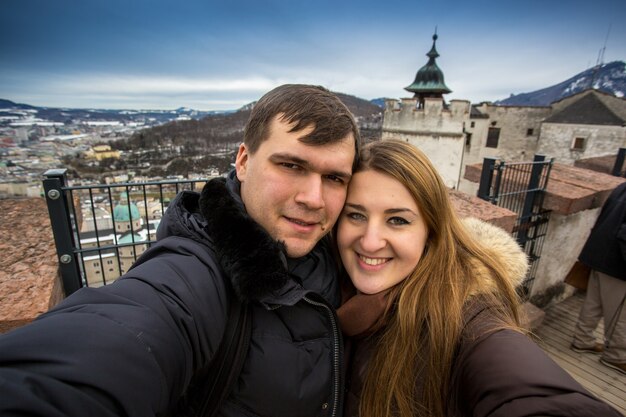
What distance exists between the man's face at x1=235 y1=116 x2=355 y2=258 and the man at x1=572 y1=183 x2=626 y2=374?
3617 mm

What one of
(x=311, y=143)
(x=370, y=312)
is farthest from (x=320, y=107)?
(x=370, y=312)

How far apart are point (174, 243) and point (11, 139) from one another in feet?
121

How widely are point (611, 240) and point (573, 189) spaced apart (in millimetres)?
814

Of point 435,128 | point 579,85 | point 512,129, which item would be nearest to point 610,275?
point 435,128

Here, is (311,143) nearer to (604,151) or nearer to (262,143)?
(262,143)

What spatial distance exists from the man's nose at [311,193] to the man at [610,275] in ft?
11.9

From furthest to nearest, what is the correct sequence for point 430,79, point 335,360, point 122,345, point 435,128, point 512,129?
point 512,129, point 430,79, point 435,128, point 335,360, point 122,345

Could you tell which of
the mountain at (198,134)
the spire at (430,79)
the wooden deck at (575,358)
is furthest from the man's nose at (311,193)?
the mountain at (198,134)

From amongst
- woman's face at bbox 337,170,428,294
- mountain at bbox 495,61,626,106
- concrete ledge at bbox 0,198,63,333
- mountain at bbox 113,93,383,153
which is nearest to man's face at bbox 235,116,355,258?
woman's face at bbox 337,170,428,294

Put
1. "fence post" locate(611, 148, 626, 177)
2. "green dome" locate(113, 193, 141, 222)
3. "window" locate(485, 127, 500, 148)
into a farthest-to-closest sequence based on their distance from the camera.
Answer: "window" locate(485, 127, 500, 148) → "fence post" locate(611, 148, 626, 177) → "green dome" locate(113, 193, 141, 222)

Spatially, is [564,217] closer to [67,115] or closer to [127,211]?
[127,211]

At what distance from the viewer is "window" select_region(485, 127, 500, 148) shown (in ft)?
78.8

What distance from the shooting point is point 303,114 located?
127 cm

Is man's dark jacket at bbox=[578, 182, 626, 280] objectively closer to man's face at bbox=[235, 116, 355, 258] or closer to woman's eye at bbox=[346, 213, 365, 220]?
woman's eye at bbox=[346, 213, 365, 220]
